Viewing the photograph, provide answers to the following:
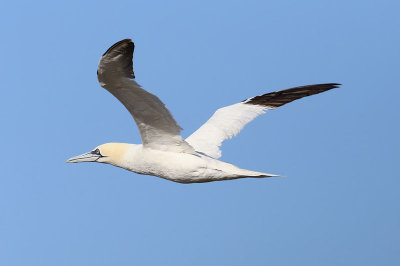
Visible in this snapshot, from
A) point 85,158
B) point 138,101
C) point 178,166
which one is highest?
point 138,101

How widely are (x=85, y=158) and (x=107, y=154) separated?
67 cm

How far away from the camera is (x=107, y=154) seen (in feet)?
39.0

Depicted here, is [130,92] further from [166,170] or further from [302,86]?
[302,86]

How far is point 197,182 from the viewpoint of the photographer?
440 inches

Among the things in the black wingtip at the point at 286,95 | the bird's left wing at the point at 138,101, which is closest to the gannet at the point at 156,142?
the bird's left wing at the point at 138,101

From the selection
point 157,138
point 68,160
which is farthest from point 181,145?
point 68,160

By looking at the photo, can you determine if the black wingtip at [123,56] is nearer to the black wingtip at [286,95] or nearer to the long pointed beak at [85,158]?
the long pointed beak at [85,158]

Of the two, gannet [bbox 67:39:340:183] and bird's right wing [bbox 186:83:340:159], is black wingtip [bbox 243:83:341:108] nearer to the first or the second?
bird's right wing [bbox 186:83:340:159]

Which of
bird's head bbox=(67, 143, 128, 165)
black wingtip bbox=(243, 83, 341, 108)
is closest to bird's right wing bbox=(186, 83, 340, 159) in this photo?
black wingtip bbox=(243, 83, 341, 108)

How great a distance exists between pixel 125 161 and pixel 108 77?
222 cm

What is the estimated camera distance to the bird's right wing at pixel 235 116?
1277cm

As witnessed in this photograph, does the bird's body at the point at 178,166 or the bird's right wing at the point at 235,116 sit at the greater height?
the bird's right wing at the point at 235,116

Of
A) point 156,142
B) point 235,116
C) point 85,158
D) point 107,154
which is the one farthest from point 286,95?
point 85,158

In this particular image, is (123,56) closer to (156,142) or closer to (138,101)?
(138,101)
